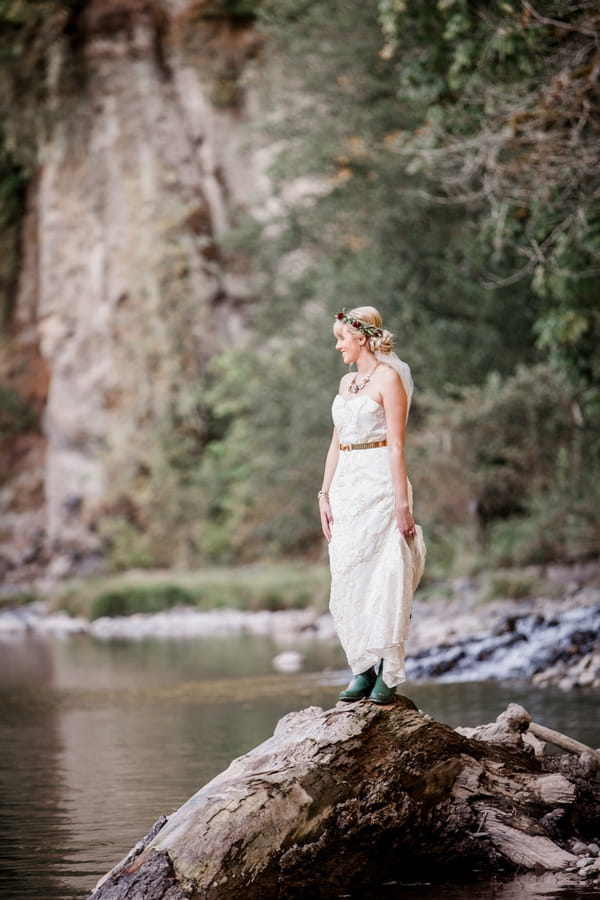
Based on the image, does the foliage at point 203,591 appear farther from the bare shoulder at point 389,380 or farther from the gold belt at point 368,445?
the bare shoulder at point 389,380

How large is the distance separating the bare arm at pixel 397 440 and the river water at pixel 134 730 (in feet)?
5.56

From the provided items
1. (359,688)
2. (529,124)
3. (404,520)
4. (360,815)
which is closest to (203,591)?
(529,124)

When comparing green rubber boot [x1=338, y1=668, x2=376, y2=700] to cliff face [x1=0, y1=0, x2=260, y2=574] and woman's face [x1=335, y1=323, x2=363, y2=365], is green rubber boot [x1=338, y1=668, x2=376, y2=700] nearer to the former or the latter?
woman's face [x1=335, y1=323, x2=363, y2=365]

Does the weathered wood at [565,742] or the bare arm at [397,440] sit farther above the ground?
the bare arm at [397,440]

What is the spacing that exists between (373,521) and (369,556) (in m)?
0.17

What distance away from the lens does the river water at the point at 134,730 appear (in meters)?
6.36

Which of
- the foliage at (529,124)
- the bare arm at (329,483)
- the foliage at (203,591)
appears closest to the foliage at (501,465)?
the foliage at (203,591)

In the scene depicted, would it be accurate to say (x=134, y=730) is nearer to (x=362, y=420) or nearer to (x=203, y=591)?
(x=362, y=420)

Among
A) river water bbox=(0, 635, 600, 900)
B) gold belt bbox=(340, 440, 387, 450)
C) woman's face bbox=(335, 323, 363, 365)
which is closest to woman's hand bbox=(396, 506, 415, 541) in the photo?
gold belt bbox=(340, 440, 387, 450)

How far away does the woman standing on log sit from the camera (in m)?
5.80

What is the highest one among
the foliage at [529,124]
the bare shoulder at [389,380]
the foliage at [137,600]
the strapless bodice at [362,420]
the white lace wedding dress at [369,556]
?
the foliage at [529,124]

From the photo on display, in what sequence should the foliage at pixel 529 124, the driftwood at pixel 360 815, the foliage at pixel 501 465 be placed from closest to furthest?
the driftwood at pixel 360 815, the foliage at pixel 529 124, the foliage at pixel 501 465

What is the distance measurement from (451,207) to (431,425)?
17.0 feet

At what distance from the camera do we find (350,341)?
6066mm
